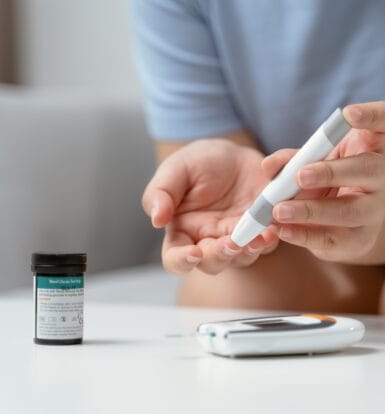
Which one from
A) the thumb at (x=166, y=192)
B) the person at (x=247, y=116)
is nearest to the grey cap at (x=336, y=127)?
the person at (x=247, y=116)

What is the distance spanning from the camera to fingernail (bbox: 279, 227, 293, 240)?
74 centimetres

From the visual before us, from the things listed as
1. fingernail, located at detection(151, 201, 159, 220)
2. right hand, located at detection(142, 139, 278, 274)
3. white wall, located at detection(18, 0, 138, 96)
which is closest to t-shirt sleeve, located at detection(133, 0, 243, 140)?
right hand, located at detection(142, 139, 278, 274)

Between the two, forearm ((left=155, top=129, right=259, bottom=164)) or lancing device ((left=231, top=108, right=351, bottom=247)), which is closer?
lancing device ((left=231, top=108, right=351, bottom=247))

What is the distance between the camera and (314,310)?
1.09 meters

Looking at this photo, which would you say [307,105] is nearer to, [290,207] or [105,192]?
[290,207]

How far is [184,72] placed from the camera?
3.93 ft

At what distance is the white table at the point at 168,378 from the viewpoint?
0.53m

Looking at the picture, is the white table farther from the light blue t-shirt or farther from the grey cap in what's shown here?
the light blue t-shirt

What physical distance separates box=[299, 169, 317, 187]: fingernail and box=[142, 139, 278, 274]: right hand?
9 centimetres

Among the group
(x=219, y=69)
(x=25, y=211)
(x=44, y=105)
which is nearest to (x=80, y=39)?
(x=44, y=105)

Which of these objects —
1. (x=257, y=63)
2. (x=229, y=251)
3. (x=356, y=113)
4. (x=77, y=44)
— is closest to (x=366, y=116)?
(x=356, y=113)

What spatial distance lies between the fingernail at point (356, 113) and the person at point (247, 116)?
0.11m

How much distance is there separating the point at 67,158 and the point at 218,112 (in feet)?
2.40

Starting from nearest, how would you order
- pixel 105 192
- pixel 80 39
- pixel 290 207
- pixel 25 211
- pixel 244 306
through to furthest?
pixel 290 207 → pixel 244 306 → pixel 25 211 → pixel 105 192 → pixel 80 39
